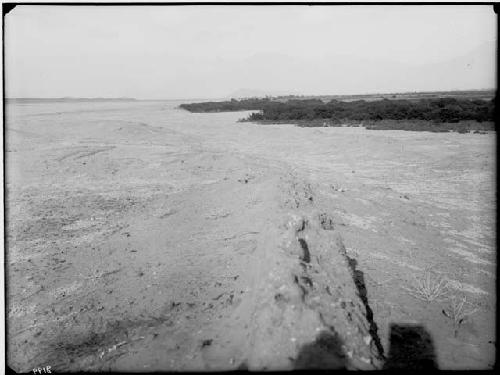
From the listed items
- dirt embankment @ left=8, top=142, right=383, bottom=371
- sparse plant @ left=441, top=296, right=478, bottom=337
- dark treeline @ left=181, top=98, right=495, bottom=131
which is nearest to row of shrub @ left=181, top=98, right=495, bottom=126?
dark treeline @ left=181, top=98, right=495, bottom=131

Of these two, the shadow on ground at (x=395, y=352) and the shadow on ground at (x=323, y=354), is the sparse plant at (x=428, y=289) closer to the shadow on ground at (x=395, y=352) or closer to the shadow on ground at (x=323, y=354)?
the shadow on ground at (x=395, y=352)

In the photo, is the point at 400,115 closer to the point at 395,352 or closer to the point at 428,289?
the point at 428,289

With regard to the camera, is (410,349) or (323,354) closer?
(323,354)

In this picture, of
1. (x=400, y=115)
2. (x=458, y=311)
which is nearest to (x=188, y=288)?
(x=458, y=311)

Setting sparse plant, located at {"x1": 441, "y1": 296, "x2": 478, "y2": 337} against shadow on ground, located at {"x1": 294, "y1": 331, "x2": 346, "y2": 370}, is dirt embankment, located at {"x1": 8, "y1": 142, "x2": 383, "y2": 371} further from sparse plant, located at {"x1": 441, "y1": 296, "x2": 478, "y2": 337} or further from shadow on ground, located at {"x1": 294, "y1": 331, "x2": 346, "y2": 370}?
sparse plant, located at {"x1": 441, "y1": 296, "x2": 478, "y2": 337}

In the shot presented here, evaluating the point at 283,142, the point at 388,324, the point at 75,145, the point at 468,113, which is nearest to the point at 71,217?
the point at 388,324

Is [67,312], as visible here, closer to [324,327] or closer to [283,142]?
[324,327]
